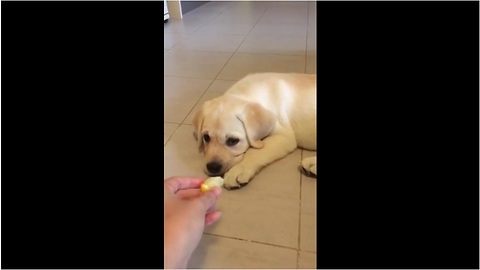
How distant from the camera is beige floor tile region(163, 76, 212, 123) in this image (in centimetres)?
161

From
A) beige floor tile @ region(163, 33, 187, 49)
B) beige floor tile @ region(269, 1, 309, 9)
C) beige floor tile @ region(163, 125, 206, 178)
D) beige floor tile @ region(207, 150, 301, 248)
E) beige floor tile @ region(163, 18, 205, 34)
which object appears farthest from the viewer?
beige floor tile @ region(269, 1, 309, 9)

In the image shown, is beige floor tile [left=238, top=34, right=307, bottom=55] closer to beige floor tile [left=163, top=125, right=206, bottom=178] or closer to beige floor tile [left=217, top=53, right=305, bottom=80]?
beige floor tile [left=217, top=53, right=305, bottom=80]

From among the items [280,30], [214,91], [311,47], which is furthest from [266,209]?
[280,30]

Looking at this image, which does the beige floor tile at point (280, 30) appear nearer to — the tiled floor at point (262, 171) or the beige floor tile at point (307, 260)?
the tiled floor at point (262, 171)

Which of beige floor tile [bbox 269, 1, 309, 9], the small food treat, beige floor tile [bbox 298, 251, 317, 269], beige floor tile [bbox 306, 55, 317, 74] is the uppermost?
the small food treat

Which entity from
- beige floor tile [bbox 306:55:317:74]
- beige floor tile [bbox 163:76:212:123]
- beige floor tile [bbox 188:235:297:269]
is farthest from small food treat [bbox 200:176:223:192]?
beige floor tile [bbox 306:55:317:74]

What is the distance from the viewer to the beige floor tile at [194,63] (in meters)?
2.17

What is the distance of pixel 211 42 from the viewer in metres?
3.00

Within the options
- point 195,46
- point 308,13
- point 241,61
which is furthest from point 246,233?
point 308,13

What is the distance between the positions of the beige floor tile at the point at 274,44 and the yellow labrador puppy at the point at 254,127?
1316 mm

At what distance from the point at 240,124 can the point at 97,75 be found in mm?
780

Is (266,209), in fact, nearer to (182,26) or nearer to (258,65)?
(258,65)

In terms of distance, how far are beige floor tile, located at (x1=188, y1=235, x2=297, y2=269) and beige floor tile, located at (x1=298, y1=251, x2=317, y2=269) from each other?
0.01 m

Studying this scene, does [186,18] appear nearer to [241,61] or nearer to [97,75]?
[241,61]
